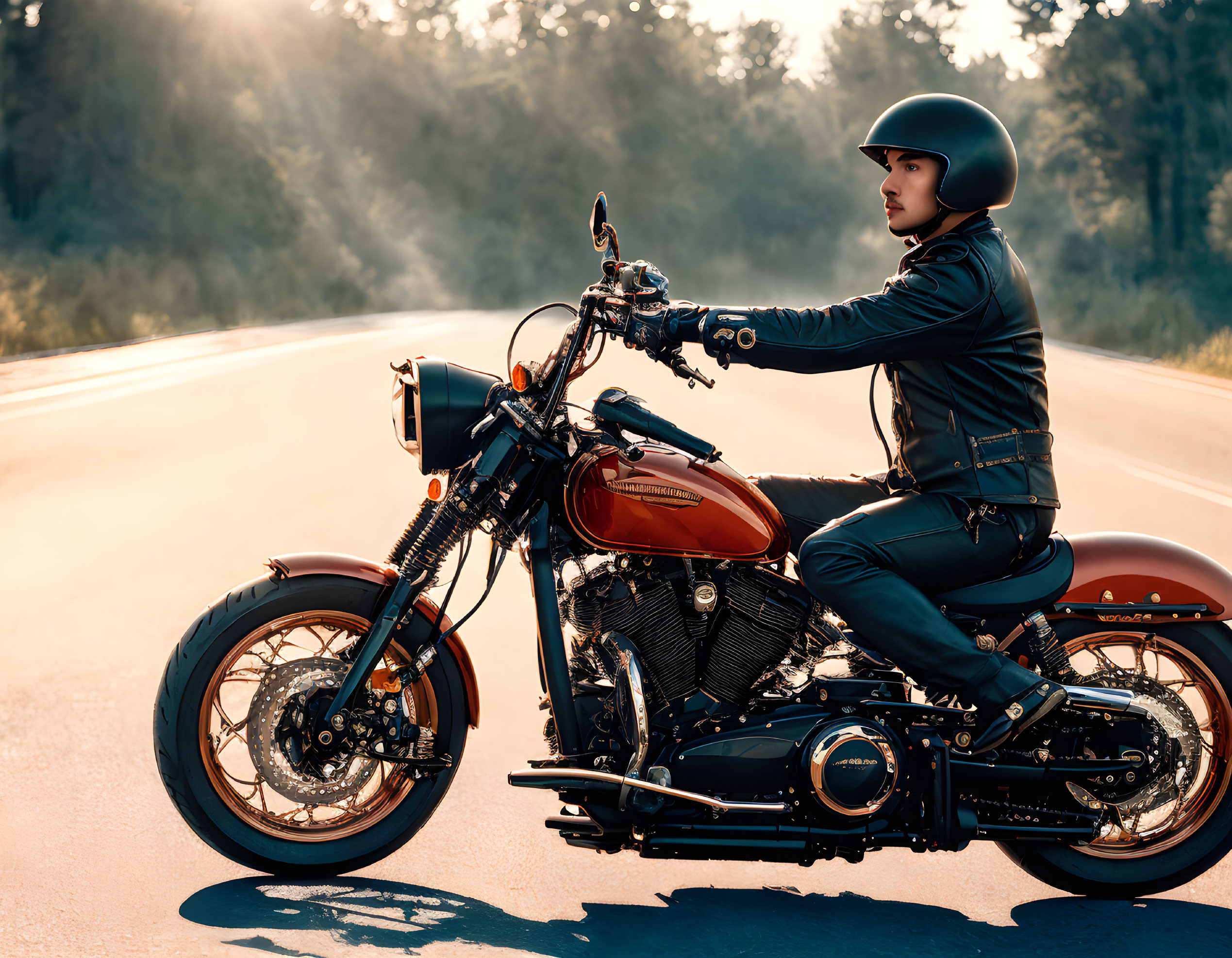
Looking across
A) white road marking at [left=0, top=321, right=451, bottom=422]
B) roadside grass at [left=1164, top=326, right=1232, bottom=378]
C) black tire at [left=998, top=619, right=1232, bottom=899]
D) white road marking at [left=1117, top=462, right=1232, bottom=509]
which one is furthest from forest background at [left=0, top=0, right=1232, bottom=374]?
black tire at [left=998, top=619, right=1232, bottom=899]

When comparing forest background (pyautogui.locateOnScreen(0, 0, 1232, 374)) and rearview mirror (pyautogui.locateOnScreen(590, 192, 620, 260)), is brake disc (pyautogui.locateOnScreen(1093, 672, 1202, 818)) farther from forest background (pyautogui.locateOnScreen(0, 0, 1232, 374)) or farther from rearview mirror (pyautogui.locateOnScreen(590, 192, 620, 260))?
forest background (pyautogui.locateOnScreen(0, 0, 1232, 374))

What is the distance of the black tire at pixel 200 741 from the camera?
3.54 metres

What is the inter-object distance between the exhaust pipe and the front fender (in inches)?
11.9

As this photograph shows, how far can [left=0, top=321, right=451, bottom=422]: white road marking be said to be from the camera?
13156 millimetres

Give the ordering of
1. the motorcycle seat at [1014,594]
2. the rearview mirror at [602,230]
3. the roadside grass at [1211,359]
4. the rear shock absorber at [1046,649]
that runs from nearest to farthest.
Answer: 1. the rearview mirror at [602,230]
2. the motorcycle seat at [1014,594]
3. the rear shock absorber at [1046,649]
4. the roadside grass at [1211,359]

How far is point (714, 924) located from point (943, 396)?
159cm

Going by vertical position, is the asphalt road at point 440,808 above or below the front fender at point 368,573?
below

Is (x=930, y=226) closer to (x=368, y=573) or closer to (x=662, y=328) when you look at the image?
(x=662, y=328)

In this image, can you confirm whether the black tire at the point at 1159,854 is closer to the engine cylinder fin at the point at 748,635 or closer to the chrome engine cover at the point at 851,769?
the chrome engine cover at the point at 851,769

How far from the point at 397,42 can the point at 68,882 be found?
8295cm

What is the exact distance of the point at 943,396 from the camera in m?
3.47

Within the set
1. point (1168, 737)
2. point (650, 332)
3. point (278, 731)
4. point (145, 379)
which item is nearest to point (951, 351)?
point (650, 332)

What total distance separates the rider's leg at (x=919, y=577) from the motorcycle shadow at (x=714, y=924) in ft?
2.17

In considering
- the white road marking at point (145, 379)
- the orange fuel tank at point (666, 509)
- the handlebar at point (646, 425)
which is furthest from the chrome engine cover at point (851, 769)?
the white road marking at point (145, 379)
